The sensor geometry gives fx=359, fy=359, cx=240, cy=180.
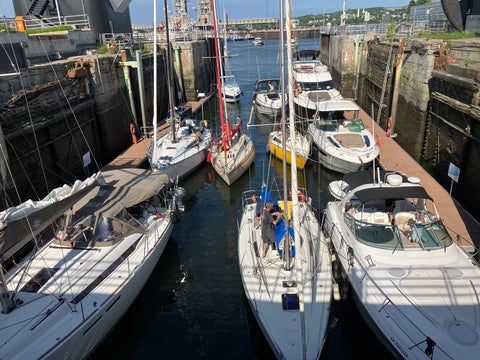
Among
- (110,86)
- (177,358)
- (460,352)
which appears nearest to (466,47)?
(460,352)

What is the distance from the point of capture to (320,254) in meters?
9.75

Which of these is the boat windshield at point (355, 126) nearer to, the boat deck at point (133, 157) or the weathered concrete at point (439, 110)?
the weathered concrete at point (439, 110)

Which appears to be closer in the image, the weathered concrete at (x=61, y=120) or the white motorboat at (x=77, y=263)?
the white motorboat at (x=77, y=263)

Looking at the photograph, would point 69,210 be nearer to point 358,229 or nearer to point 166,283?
point 166,283

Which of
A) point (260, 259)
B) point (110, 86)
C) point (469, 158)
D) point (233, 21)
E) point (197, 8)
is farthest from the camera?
point (233, 21)

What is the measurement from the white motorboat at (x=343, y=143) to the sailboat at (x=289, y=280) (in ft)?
21.2

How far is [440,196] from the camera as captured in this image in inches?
516

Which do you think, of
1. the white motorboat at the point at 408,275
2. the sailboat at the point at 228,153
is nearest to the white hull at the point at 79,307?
the white motorboat at the point at 408,275

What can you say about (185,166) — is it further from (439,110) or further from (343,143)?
(439,110)

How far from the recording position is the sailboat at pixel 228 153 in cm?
1694

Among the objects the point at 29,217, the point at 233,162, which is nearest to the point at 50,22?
the point at 233,162

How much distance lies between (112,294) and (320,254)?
17.8 ft

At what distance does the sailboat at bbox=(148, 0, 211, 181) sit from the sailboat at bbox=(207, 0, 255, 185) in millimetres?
853

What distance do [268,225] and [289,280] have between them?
1.61m
